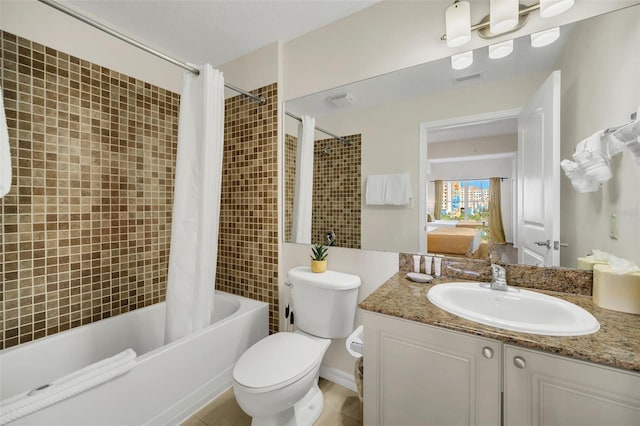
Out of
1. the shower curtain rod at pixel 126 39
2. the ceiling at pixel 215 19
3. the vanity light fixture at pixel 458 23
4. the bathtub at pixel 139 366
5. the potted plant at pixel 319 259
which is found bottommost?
the bathtub at pixel 139 366

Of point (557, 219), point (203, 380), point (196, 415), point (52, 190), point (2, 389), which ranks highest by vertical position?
point (52, 190)

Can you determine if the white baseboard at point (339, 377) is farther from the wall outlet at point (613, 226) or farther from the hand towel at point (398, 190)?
the wall outlet at point (613, 226)

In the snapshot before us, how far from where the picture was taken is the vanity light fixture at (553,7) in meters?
1.07

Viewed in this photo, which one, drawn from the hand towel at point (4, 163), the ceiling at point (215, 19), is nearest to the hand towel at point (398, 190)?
the ceiling at point (215, 19)

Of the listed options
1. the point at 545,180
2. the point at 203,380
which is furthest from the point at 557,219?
the point at 203,380

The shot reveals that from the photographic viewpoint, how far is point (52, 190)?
150 centimetres

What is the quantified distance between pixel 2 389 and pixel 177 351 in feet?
2.48

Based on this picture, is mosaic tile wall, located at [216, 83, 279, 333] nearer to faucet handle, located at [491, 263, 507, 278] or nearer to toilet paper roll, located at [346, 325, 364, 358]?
toilet paper roll, located at [346, 325, 364, 358]

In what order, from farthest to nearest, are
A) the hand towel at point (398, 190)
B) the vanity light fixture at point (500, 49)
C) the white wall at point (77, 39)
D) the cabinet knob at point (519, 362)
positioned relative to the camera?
1. the hand towel at point (398, 190)
2. the white wall at point (77, 39)
3. the vanity light fixture at point (500, 49)
4. the cabinet knob at point (519, 362)

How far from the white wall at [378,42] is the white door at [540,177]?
13.3 inches

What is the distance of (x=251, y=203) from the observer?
2.06m

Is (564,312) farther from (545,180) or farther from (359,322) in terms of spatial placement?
(359,322)

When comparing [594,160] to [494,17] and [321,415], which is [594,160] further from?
[321,415]

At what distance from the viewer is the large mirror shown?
102cm
